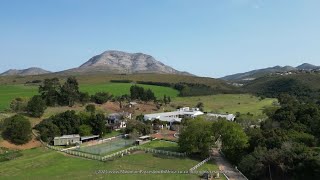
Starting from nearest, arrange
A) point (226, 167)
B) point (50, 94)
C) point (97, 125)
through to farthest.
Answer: point (226, 167) → point (97, 125) → point (50, 94)

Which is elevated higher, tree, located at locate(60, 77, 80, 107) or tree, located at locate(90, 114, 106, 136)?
tree, located at locate(60, 77, 80, 107)

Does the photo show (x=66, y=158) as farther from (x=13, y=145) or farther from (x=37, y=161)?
(x=13, y=145)

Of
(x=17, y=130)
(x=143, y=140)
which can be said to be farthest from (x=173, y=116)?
(x=17, y=130)

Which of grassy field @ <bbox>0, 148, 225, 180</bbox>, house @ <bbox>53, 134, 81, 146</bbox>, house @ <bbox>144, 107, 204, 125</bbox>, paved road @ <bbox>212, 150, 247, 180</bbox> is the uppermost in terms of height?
house @ <bbox>144, 107, 204, 125</bbox>

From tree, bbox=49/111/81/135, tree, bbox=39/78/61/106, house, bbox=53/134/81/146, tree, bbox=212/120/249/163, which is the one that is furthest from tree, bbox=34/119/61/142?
tree, bbox=212/120/249/163

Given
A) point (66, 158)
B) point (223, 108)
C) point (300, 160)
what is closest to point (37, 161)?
point (66, 158)

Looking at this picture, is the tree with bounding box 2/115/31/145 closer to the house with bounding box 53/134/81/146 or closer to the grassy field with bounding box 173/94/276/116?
the house with bounding box 53/134/81/146

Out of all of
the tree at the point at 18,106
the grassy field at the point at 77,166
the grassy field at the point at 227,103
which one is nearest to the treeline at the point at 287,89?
the grassy field at the point at 227,103

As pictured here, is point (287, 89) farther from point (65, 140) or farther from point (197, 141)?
point (65, 140)
